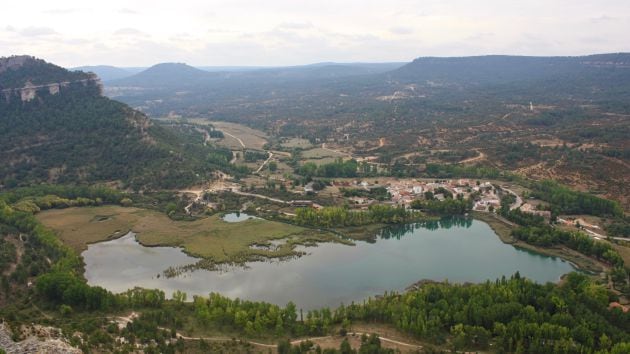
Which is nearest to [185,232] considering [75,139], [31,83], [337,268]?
[337,268]

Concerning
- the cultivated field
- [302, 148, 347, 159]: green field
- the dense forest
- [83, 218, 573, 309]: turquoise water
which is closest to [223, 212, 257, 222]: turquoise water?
[83, 218, 573, 309]: turquoise water

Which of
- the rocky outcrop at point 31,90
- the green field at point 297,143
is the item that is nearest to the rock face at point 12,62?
the rocky outcrop at point 31,90

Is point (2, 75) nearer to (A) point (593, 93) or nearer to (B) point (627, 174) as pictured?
(B) point (627, 174)

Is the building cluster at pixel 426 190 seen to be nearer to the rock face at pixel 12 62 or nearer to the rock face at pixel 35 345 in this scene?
the rock face at pixel 35 345

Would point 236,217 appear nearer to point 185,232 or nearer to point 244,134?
point 185,232

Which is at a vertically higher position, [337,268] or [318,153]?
[318,153]

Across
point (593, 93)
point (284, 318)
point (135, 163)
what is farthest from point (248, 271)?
→ point (593, 93)
